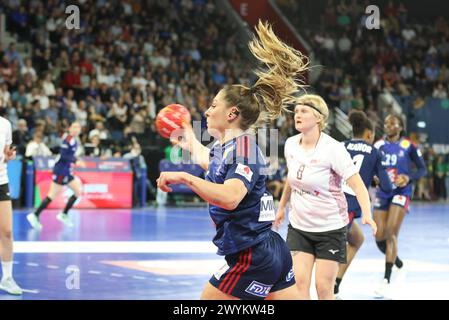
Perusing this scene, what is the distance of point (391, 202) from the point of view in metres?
9.34

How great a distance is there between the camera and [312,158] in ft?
21.1

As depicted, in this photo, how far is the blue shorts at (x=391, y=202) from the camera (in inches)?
366

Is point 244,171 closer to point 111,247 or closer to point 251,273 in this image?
point 251,273

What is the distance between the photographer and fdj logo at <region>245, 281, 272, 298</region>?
4730 mm

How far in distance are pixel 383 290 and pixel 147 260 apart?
3.54 meters

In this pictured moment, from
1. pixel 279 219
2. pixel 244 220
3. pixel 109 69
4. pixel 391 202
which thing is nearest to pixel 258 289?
pixel 244 220

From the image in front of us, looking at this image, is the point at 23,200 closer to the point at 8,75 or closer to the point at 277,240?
the point at 8,75

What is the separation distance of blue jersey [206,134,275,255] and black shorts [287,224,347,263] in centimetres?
169

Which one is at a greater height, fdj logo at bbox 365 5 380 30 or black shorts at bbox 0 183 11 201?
fdj logo at bbox 365 5 380 30

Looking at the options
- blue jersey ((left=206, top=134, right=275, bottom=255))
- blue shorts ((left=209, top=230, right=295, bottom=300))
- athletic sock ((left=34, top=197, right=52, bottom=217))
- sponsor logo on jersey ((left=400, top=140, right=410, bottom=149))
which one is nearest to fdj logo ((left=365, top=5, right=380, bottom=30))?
sponsor logo on jersey ((left=400, top=140, right=410, bottom=149))

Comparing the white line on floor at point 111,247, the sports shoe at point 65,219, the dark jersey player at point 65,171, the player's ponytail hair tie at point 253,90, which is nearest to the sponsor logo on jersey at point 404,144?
the white line on floor at point 111,247

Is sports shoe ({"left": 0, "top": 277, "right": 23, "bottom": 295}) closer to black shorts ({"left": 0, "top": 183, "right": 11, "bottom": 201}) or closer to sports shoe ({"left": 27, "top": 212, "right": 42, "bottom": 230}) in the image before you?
black shorts ({"left": 0, "top": 183, "right": 11, "bottom": 201})

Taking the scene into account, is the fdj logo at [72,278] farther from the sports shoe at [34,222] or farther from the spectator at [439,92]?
the spectator at [439,92]

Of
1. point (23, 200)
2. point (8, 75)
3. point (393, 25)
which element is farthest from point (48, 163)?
point (393, 25)
